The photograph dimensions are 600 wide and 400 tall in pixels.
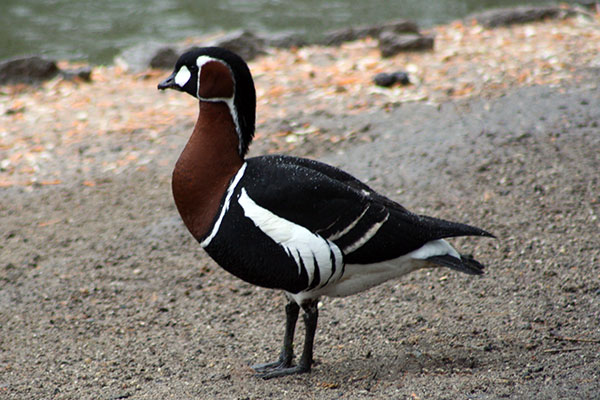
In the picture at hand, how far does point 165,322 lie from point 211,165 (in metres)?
1.28

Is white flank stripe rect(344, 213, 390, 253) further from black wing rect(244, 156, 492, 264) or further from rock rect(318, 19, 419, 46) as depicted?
rock rect(318, 19, 419, 46)

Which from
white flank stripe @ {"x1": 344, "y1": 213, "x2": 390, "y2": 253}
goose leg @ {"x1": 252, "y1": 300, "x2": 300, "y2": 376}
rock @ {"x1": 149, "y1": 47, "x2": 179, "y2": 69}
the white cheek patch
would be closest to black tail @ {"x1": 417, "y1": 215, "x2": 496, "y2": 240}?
white flank stripe @ {"x1": 344, "y1": 213, "x2": 390, "y2": 253}

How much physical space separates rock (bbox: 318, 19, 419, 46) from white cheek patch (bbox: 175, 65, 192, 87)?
19.4 ft

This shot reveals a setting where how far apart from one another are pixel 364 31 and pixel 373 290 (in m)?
5.53

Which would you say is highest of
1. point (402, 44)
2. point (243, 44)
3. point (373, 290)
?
point (402, 44)

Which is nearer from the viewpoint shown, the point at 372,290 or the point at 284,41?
the point at 372,290

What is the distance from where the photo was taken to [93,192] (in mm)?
6230

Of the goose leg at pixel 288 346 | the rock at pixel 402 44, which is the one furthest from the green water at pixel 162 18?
the goose leg at pixel 288 346

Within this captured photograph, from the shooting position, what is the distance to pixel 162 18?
13266mm

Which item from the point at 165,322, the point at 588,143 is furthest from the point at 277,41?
the point at 165,322

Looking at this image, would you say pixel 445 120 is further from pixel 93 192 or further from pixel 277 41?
pixel 277 41

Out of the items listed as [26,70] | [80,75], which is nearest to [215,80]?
[80,75]

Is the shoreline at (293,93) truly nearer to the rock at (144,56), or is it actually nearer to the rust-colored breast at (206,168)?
the rock at (144,56)

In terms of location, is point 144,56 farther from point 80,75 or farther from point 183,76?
point 183,76
